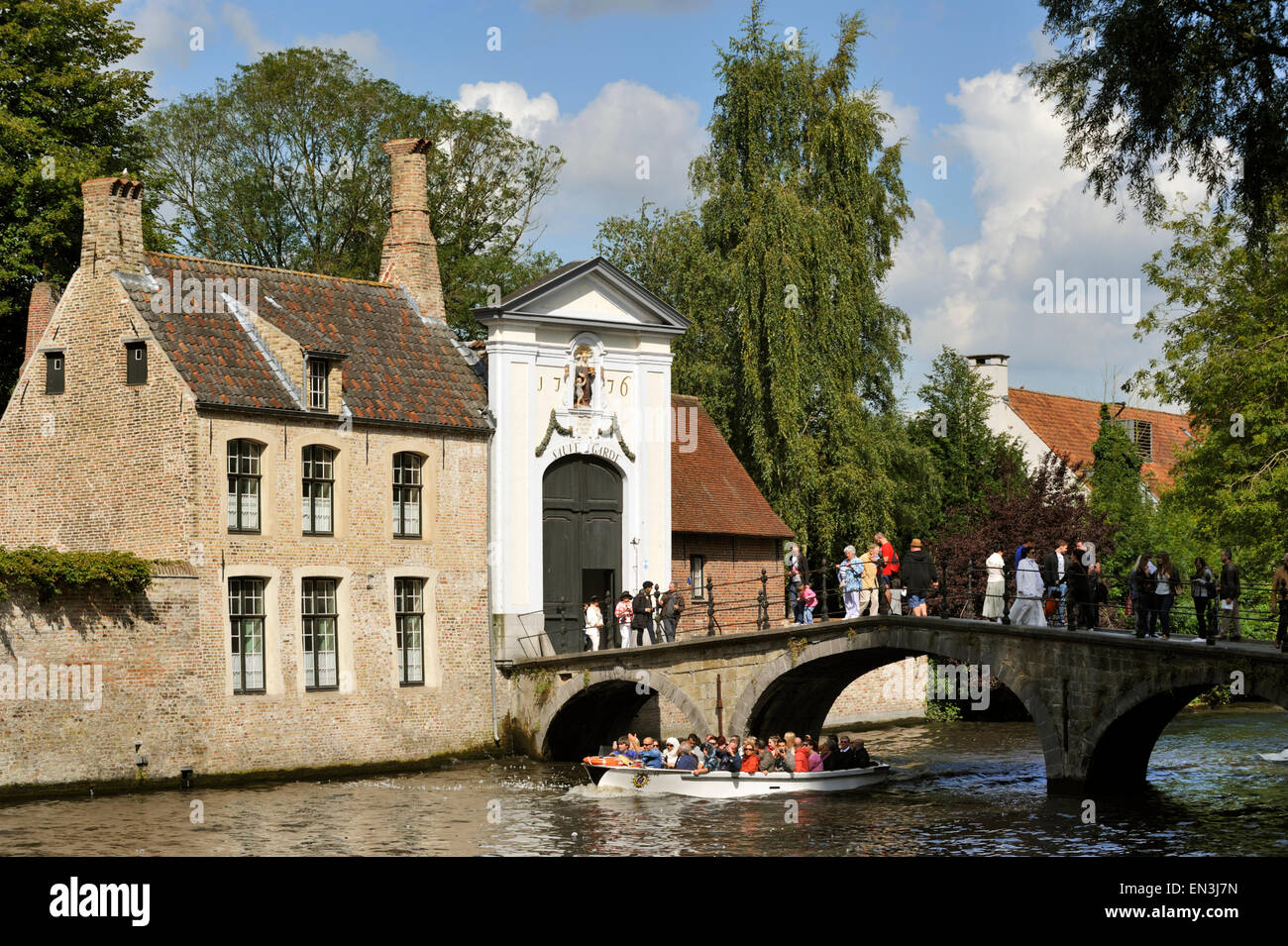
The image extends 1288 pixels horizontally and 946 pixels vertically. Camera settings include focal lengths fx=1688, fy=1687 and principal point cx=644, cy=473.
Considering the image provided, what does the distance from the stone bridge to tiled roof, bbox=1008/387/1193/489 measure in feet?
71.9

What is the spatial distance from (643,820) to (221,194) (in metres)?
24.5

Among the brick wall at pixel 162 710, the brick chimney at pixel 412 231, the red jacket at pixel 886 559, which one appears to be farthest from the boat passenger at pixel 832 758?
the brick chimney at pixel 412 231

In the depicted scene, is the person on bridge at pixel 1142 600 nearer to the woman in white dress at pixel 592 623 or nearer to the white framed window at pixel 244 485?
the woman in white dress at pixel 592 623

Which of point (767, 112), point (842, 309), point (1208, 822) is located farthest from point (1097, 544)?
point (1208, 822)

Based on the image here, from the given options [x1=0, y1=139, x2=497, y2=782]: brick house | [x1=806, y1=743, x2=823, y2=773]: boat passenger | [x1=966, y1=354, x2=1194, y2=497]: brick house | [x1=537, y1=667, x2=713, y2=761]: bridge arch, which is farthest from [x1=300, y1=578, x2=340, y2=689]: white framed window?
[x1=966, y1=354, x2=1194, y2=497]: brick house

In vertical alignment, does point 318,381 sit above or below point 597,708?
above

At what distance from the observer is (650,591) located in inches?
1187

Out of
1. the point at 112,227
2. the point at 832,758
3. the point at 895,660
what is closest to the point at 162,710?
the point at 112,227

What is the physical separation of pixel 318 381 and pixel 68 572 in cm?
552

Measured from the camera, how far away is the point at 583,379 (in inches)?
1210

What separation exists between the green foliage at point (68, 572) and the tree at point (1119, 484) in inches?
1025

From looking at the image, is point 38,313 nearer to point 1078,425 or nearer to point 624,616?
point 624,616

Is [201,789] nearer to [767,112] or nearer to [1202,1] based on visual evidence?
[1202,1]

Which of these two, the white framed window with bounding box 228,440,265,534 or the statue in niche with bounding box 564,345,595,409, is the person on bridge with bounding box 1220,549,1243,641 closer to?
the statue in niche with bounding box 564,345,595,409
